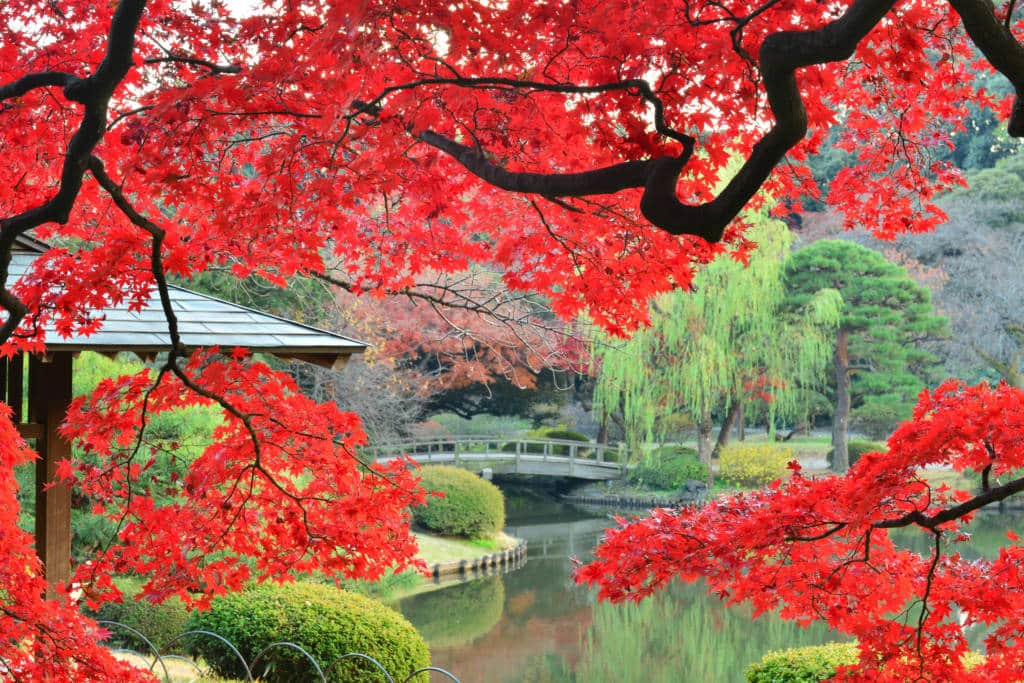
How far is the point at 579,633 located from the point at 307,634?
4.42 m

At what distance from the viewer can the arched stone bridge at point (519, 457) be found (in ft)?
56.5

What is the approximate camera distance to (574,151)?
320 cm

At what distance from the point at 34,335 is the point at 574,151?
1926 mm

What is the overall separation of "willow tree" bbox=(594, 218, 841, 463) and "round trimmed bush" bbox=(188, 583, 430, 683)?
8.80 meters

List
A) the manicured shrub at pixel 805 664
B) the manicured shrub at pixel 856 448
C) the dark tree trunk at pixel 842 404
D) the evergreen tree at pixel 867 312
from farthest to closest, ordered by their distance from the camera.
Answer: the manicured shrub at pixel 856 448 → the dark tree trunk at pixel 842 404 → the evergreen tree at pixel 867 312 → the manicured shrub at pixel 805 664

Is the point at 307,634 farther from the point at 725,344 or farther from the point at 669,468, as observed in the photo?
the point at 669,468

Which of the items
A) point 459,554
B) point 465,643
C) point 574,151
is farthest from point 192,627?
point 459,554

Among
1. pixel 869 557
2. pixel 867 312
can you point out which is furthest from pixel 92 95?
pixel 867 312

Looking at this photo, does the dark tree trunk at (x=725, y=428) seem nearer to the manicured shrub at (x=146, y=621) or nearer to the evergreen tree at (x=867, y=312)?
the evergreen tree at (x=867, y=312)

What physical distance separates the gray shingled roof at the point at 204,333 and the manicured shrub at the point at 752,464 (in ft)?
39.6

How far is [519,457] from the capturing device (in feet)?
57.7

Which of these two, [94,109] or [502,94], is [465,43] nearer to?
[502,94]

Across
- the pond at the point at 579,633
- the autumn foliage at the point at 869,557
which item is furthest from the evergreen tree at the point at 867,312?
the autumn foliage at the point at 869,557

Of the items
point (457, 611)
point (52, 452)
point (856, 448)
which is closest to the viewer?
point (52, 452)
